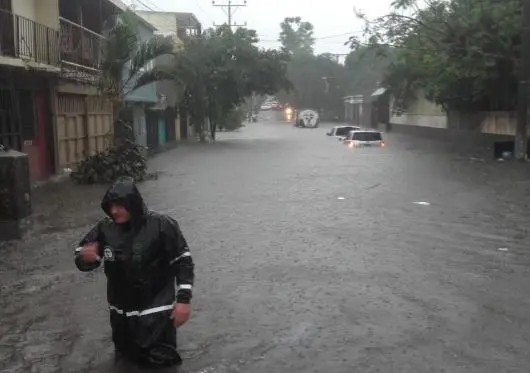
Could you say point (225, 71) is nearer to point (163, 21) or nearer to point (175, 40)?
point (175, 40)

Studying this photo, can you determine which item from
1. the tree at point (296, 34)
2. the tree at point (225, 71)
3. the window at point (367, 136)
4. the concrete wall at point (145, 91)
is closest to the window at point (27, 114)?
the concrete wall at point (145, 91)

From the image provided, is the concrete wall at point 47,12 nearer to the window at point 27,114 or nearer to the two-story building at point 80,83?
the two-story building at point 80,83

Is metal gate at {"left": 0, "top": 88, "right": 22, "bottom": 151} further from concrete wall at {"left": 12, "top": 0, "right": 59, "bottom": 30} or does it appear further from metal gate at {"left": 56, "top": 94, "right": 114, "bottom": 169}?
concrete wall at {"left": 12, "top": 0, "right": 59, "bottom": 30}

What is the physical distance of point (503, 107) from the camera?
30391 mm

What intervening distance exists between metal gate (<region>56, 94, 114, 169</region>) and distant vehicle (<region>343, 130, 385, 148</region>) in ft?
49.8

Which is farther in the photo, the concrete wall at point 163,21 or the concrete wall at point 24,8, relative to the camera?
the concrete wall at point 163,21

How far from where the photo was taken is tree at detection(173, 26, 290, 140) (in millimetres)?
40438

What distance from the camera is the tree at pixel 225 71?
40438 millimetres

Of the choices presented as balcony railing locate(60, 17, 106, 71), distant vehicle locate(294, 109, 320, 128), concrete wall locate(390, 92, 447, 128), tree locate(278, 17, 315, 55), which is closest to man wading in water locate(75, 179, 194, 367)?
balcony railing locate(60, 17, 106, 71)

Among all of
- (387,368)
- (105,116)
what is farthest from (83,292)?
(105,116)

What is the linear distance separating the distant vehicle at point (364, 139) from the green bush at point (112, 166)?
746 inches

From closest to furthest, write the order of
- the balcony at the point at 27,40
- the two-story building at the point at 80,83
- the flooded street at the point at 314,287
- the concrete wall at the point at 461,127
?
the flooded street at the point at 314,287 → the balcony at the point at 27,40 → the two-story building at the point at 80,83 → the concrete wall at the point at 461,127

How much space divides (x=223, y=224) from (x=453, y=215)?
12.7ft

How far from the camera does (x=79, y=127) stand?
21.0 metres
